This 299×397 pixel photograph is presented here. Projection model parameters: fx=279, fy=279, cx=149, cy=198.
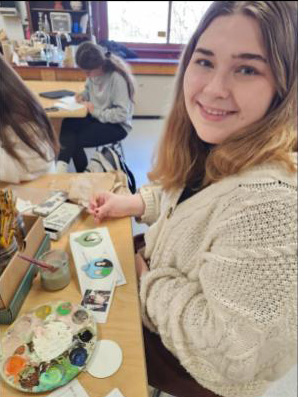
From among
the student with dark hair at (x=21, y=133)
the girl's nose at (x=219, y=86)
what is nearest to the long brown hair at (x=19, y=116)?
the student with dark hair at (x=21, y=133)

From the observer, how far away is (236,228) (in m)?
0.55

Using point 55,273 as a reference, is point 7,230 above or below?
above

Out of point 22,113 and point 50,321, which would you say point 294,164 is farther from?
point 22,113

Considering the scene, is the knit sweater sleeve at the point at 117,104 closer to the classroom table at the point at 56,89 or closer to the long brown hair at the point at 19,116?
the classroom table at the point at 56,89

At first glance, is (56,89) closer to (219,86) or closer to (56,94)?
(56,94)

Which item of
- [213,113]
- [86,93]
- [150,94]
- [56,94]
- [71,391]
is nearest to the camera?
[71,391]

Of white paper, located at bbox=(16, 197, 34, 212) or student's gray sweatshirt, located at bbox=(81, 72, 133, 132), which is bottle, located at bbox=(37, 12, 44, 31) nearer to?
white paper, located at bbox=(16, 197, 34, 212)

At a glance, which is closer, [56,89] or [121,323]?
[121,323]

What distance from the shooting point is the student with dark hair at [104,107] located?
2310 mm

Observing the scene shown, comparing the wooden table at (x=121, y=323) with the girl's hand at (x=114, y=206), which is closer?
Result: the wooden table at (x=121, y=323)

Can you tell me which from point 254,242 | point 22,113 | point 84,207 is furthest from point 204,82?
point 22,113

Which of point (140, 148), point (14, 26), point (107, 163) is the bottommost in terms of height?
point (140, 148)

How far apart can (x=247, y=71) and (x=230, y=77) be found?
0.03 m

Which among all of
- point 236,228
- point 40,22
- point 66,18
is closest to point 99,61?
point 66,18
